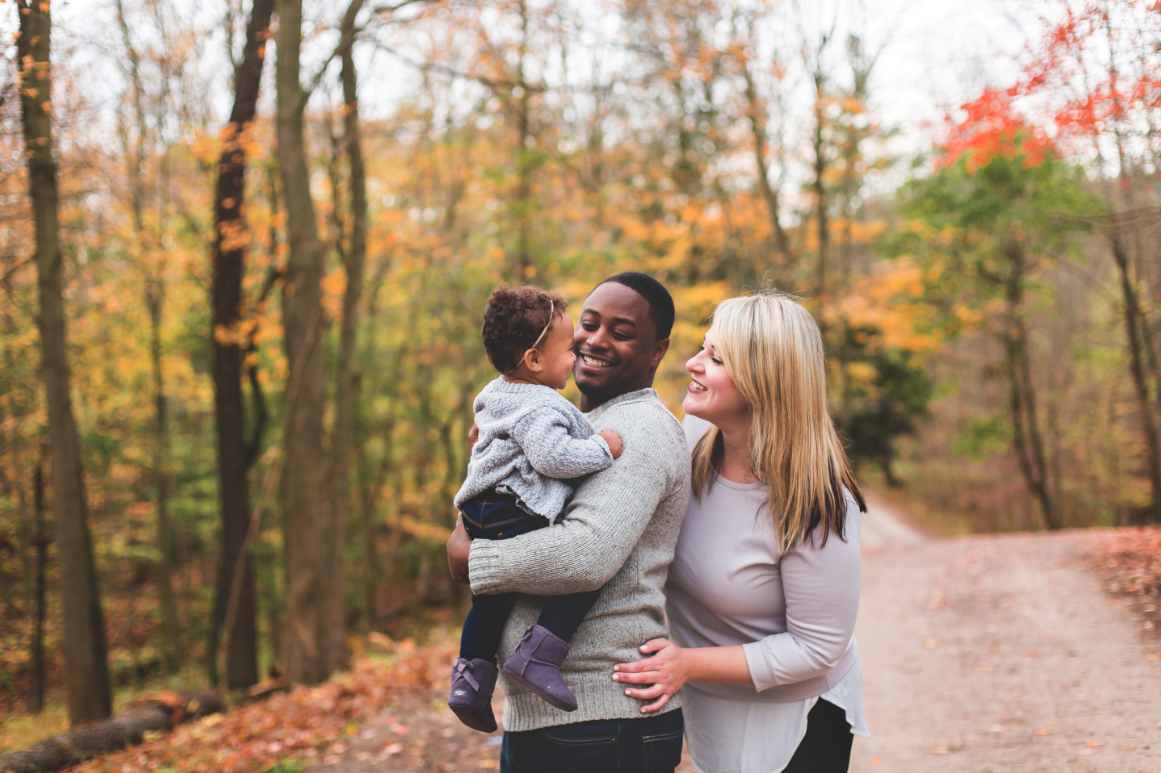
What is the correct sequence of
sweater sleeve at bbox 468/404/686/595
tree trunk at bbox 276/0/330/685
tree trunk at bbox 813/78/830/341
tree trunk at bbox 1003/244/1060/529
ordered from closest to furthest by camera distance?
1. sweater sleeve at bbox 468/404/686/595
2. tree trunk at bbox 276/0/330/685
3. tree trunk at bbox 813/78/830/341
4. tree trunk at bbox 1003/244/1060/529

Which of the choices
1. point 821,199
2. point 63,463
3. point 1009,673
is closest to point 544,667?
point 1009,673

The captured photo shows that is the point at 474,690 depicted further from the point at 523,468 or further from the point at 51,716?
the point at 51,716

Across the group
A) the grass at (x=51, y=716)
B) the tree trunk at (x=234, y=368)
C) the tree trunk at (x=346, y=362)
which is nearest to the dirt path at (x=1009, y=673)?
the tree trunk at (x=346, y=362)

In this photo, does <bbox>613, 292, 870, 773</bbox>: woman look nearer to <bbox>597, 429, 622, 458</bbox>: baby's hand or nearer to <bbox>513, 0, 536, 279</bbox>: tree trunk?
<bbox>597, 429, 622, 458</bbox>: baby's hand

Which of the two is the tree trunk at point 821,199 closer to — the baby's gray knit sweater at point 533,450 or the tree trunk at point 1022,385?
the tree trunk at point 1022,385

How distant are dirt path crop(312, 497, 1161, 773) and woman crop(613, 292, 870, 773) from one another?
5.52 feet

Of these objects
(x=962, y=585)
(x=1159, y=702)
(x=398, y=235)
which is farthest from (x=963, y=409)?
(x=1159, y=702)

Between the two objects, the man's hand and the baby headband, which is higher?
the baby headband

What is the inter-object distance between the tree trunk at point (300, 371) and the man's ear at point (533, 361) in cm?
582

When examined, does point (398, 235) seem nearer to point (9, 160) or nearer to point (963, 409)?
point (9, 160)

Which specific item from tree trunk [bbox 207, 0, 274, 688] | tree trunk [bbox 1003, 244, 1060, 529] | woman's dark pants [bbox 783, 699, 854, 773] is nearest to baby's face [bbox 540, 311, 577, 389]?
woman's dark pants [bbox 783, 699, 854, 773]

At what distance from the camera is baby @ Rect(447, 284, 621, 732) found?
174cm

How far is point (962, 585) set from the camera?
8.34 meters

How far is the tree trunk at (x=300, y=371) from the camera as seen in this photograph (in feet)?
23.4
